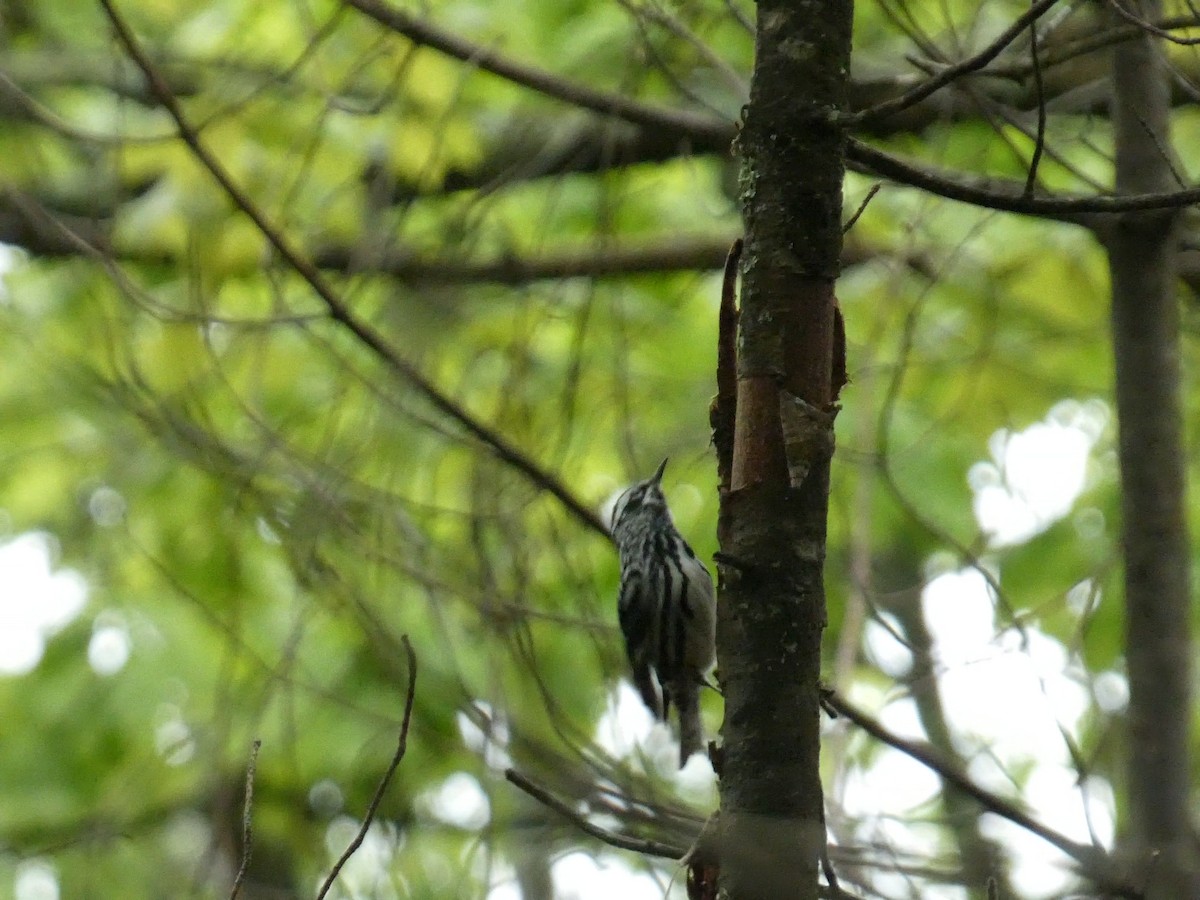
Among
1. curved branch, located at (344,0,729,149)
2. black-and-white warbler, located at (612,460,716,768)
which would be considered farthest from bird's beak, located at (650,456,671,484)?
curved branch, located at (344,0,729,149)

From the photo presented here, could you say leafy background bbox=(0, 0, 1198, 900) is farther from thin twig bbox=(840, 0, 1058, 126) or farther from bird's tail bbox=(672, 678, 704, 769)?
thin twig bbox=(840, 0, 1058, 126)

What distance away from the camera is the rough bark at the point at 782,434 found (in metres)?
1.79

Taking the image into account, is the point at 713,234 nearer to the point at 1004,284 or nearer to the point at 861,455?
the point at 1004,284

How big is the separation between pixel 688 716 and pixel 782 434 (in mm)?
3463

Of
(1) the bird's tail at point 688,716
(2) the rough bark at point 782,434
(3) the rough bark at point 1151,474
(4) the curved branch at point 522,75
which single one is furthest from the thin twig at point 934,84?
(1) the bird's tail at point 688,716

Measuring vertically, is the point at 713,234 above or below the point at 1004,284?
above

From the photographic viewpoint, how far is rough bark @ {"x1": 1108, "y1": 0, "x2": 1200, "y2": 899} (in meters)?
3.03

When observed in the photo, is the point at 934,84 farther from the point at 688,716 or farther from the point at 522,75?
the point at 688,716

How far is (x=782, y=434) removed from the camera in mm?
1843

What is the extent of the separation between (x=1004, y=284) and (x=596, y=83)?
1.52 metres

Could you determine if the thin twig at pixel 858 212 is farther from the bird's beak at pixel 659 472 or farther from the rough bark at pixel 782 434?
the bird's beak at pixel 659 472

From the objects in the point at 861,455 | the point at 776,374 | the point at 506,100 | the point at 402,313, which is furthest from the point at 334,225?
the point at 776,374

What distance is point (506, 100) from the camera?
20.0 feet

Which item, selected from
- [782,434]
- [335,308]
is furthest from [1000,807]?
[335,308]
